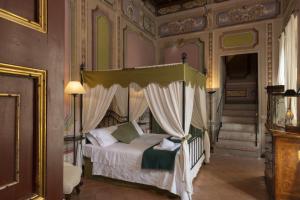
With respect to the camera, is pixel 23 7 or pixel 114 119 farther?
pixel 114 119

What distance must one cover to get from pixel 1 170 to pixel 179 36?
21.4 feet

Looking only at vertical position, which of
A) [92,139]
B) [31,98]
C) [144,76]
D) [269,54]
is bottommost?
[92,139]

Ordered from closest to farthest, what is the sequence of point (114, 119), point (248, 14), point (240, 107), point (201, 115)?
1. point (201, 115)
2. point (114, 119)
3. point (248, 14)
4. point (240, 107)

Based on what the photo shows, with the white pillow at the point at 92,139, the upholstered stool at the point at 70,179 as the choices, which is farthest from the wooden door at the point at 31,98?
the white pillow at the point at 92,139

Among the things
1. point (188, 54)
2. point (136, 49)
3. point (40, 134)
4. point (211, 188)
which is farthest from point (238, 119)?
point (40, 134)

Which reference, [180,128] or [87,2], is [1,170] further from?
[87,2]

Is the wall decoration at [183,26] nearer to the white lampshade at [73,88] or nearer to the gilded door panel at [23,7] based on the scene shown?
the white lampshade at [73,88]

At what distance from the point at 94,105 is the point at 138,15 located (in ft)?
10.5

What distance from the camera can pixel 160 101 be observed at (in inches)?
130

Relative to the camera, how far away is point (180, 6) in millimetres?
6461

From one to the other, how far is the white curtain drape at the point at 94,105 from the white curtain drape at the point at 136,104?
1.86ft

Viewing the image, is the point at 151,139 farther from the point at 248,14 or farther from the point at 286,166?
the point at 248,14

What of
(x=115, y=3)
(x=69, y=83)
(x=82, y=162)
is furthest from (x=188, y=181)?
(x=115, y=3)

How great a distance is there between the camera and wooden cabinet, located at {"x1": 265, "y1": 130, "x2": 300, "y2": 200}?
110 inches
